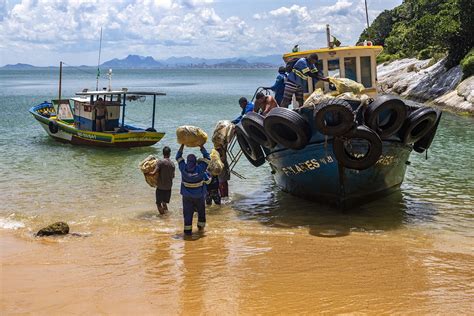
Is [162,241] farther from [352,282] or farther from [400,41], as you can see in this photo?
[400,41]

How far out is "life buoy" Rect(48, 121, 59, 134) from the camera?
2280 centimetres

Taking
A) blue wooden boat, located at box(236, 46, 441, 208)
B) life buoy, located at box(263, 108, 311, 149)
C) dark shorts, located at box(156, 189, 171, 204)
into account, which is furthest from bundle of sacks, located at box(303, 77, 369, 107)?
dark shorts, located at box(156, 189, 171, 204)

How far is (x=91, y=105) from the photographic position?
21219 millimetres

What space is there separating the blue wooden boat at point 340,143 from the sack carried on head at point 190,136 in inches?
54.8

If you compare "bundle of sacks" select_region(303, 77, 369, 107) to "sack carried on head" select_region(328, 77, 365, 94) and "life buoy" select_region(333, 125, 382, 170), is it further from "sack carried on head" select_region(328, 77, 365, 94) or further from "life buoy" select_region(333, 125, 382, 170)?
"life buoy" select_region(333, 125, 382, 170)

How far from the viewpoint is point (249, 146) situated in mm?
12062

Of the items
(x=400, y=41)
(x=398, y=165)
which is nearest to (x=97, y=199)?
(x=398, y=165)

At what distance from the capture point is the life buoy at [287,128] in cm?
1002

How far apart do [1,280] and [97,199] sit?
5948 mm

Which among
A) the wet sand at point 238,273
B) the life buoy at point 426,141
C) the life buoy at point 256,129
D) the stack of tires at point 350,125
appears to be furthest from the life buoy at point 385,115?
the life buoy at point 256,129

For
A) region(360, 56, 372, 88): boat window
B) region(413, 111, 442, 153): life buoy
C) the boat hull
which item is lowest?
the boat hull

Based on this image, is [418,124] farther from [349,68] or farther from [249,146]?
[249,146]

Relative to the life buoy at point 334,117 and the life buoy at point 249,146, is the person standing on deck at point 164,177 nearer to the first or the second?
the life buoy at point 249,146

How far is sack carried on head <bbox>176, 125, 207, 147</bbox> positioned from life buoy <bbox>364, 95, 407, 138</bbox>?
2868 millimetres
